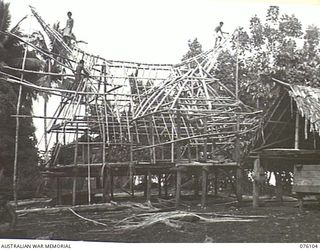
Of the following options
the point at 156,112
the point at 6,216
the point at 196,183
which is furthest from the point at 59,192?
the point at 196,183

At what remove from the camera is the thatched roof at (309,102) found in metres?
2.73

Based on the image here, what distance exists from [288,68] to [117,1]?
101 centimetres

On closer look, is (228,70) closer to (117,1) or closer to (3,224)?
(117,1)

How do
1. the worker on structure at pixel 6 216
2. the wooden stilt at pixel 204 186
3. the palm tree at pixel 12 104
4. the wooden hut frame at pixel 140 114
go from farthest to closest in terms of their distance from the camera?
the wooden stilt at pixel 204 186
the wooden hut frame at pixel 140 114
the palm tree at pixel 12 104
the worker on structure at pixel 6 216

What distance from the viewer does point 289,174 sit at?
10.4 feet

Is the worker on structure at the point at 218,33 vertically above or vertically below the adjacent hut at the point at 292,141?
above

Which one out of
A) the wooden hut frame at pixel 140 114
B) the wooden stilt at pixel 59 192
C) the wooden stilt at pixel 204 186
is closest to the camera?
the wooden hut frame at pixel 140 114

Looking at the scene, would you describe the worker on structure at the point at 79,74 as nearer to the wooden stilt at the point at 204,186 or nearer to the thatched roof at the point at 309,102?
the wooden stilt at the point at 204,186

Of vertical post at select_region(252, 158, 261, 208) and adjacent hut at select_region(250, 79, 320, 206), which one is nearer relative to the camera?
adjacent hut at select_region(250, 79, 320, 206)

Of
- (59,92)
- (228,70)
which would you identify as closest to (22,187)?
(59,92)

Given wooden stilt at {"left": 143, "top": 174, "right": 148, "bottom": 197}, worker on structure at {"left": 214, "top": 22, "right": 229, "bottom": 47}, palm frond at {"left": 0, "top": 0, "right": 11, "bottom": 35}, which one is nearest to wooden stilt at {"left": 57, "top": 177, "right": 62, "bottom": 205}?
wooden stilt at {"left": 143, "top": 174, "right": 148, "bottom": 197}

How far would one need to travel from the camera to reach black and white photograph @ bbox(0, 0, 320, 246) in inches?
92.0

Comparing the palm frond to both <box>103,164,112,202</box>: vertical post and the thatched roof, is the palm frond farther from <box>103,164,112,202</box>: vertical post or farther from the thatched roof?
the thatched roof

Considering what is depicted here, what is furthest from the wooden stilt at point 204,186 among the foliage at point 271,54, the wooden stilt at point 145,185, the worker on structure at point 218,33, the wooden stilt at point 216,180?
the worker on structure at point 218,33
